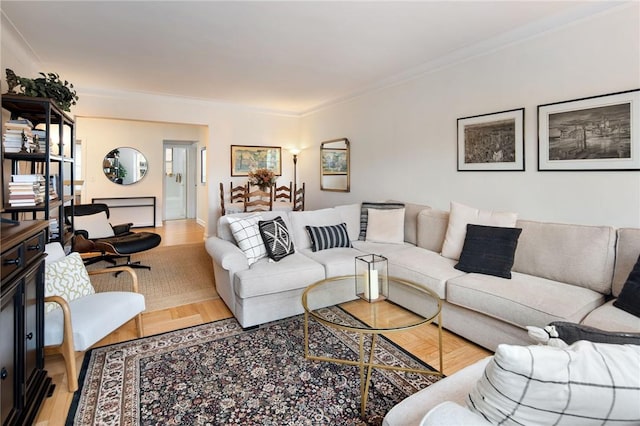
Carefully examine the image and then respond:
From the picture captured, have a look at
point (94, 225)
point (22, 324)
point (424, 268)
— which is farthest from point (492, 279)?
point (94, 225)

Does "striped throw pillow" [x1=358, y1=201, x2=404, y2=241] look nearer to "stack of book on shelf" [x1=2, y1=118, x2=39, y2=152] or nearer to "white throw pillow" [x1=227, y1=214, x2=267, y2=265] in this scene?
"white throw pillow" [x1=227, y1=214, x2=267, y2=265]

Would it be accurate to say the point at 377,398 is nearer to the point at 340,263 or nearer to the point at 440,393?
the point at 440,393

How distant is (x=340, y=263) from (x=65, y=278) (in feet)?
6.64

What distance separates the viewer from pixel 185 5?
8.30 ft

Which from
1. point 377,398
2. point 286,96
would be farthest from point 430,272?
point 286,96

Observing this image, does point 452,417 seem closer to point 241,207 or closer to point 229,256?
point 229,256

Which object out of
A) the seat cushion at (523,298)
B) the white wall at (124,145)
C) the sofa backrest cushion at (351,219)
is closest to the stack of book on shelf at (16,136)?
the sofa backrest cushion at (351,219)

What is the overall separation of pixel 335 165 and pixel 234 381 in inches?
161

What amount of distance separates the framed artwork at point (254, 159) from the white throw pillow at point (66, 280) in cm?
394

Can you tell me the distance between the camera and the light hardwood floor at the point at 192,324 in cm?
177

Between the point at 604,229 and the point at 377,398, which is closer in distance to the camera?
the point at 377,398

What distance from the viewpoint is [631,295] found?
1874 mm

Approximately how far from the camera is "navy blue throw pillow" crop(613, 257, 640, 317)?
1.84 metres

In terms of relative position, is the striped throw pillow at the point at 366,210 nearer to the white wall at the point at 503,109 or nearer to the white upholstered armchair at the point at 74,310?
the white wall at the point at 503,109
